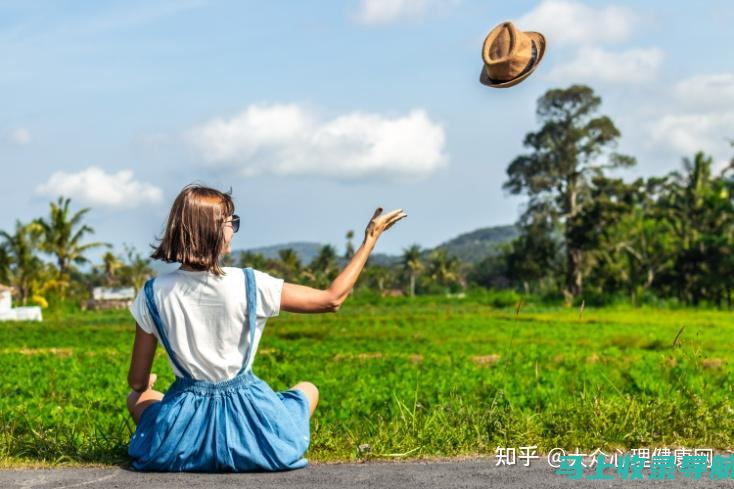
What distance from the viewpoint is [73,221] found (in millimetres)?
44219

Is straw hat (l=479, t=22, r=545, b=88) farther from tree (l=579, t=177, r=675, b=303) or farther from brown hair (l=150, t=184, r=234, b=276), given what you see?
tree (l=579, t=177, r=675, b=303)

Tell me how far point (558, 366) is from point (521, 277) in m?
37.4

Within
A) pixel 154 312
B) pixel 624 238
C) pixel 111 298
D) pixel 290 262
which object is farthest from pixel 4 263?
pixel 154 312

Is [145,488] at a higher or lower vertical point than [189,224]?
lower

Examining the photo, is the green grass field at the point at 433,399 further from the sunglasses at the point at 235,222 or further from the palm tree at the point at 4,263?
the palm tree at the point at 4,263

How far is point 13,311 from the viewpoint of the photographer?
3925 cm

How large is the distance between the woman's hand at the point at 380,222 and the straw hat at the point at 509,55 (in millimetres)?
1098

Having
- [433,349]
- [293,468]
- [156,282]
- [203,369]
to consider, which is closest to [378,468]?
[293,468]

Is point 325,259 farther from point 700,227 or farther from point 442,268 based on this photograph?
point 700,227

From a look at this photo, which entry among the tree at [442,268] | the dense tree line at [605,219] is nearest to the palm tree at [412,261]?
the tree at [442,268]

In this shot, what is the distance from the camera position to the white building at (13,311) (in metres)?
39.0

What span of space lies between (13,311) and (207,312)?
126 feet

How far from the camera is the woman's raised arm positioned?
149 inches

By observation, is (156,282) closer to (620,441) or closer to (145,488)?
(145,488)
